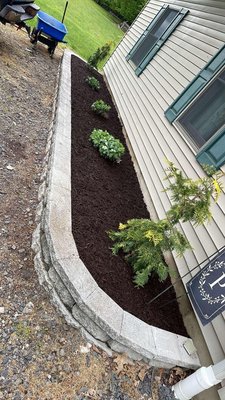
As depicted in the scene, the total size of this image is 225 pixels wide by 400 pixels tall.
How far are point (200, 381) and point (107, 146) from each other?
3.95m

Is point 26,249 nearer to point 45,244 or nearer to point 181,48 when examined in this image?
point 45,244

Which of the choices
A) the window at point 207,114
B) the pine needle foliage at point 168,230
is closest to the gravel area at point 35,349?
the pine needle foliage at point 168,230

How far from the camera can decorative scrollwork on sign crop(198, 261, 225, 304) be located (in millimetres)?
2689

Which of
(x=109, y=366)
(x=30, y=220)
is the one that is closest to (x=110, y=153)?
(x=30, y=220)

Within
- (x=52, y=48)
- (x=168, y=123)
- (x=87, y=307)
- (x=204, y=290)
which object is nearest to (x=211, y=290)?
(x=204, y=290)

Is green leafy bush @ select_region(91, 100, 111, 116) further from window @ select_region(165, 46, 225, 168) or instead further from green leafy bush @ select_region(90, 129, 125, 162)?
window @ select_region(165, 46, 225, 168)

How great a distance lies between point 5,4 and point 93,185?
5126 mm

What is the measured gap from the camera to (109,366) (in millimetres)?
2938

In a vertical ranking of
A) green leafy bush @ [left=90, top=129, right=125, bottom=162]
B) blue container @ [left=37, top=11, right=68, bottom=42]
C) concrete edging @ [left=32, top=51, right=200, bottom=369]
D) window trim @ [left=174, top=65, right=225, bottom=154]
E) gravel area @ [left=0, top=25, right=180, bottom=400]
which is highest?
window trim @ [left=174, top=65, right=225, bottom=154]

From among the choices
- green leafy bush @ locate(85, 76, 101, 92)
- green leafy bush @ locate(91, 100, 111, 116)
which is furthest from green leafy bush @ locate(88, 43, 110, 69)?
green leafy bush @ locate(91, 100, 111, 116)

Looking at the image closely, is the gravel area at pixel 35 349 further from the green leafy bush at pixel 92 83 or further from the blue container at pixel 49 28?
the blue container at pixel 49 28

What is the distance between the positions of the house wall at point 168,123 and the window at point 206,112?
0.62ft

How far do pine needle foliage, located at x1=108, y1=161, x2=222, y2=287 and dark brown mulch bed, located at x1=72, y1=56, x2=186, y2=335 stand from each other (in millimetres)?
198

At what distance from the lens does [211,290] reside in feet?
9.21
